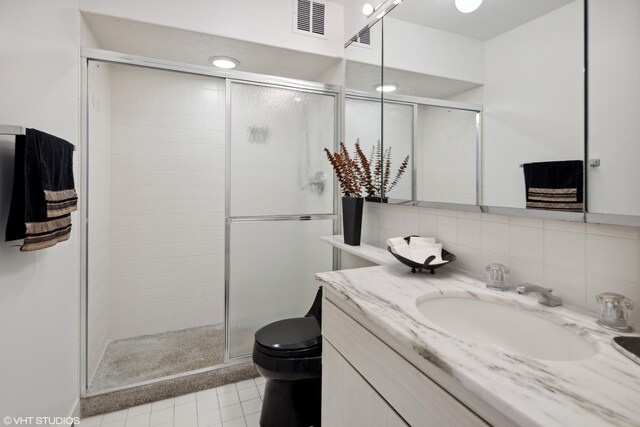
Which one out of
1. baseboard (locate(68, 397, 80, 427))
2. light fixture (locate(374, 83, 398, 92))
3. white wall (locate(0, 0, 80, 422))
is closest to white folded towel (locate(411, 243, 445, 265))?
light fixture (locate(374, 83, 398, 92))

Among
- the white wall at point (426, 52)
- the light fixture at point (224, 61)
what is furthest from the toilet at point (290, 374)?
the light fixture at point (224, 61)

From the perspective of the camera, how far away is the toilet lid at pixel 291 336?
1.51 metres

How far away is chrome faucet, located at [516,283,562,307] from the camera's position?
93cm

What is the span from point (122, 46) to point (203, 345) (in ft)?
7.17

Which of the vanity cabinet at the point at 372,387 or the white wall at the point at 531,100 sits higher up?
the white wall at the point at 531,100

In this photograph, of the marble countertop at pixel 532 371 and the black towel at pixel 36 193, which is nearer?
the marble countertop at pixel 532 371

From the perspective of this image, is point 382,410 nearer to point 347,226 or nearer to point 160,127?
point 347,226

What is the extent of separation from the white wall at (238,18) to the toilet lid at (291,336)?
172 cm

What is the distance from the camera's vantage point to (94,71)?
1.83m

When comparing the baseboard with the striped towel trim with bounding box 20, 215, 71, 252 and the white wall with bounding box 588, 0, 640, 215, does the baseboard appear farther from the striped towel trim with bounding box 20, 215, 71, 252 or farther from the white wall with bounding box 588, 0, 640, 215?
the white wall with bounding box 588, 0, 640, 215

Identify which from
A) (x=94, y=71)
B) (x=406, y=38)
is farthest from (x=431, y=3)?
(x=94, y=71)

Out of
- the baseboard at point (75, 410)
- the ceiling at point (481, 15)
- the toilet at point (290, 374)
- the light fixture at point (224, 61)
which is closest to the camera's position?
the ceiling at point (481, 15)

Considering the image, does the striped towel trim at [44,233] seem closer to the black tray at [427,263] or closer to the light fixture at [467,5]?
the black tray at [427,263]

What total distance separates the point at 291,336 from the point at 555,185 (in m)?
1.28
